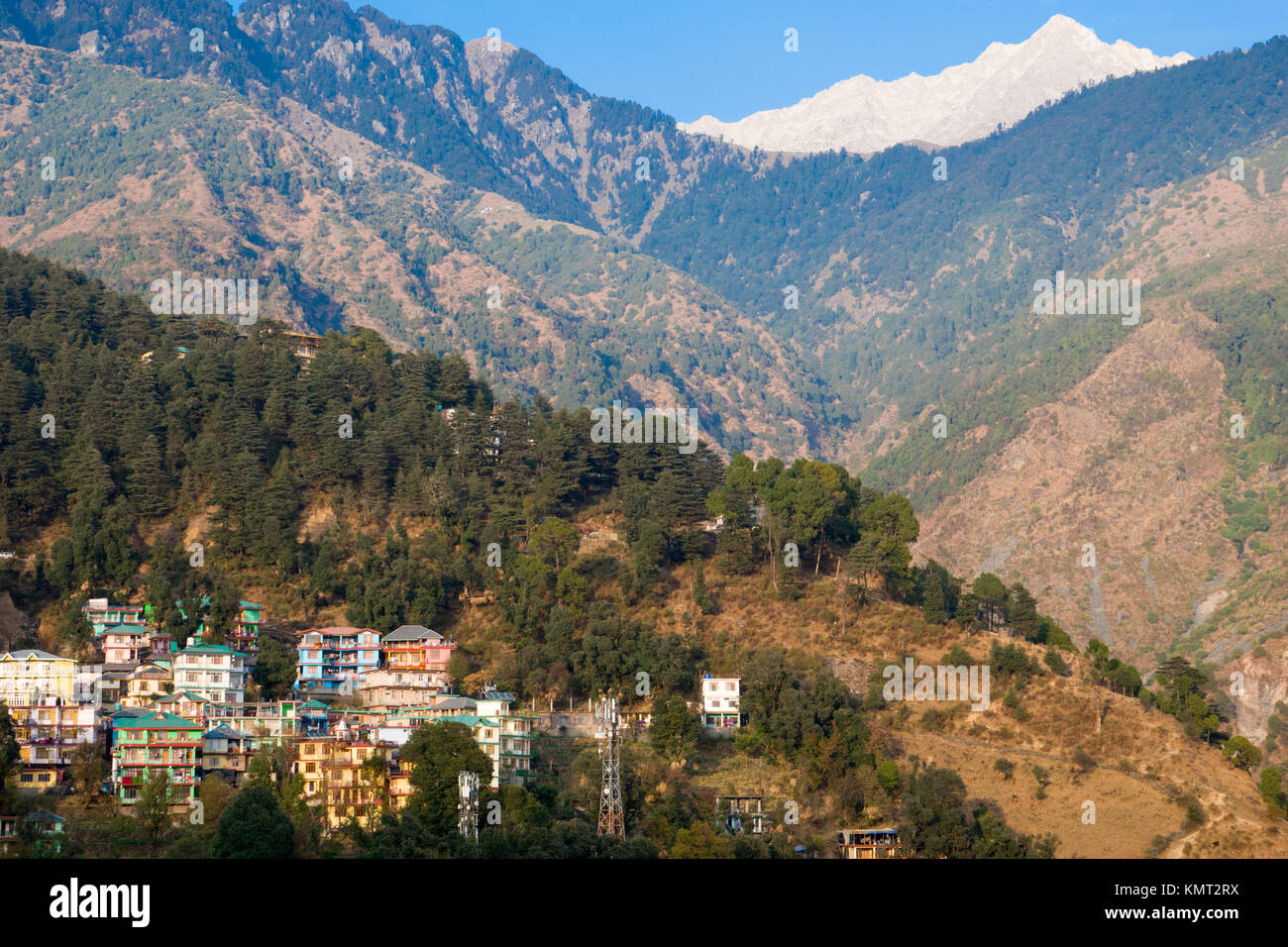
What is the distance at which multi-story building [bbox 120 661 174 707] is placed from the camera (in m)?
65.0

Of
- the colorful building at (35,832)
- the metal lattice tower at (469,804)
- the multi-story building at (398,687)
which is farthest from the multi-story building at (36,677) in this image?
the metal lattice tower at (469,804)

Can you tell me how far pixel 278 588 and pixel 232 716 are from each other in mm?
18314

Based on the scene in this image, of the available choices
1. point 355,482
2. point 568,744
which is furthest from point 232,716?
point 355,482

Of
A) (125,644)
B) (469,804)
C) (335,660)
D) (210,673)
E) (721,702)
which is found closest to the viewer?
(469,804)

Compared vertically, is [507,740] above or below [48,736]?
below

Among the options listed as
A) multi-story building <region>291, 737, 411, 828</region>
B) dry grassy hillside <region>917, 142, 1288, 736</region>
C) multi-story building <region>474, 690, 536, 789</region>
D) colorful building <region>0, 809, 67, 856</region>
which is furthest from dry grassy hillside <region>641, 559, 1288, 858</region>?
dry grassy hillside <region>917, 142, 1288, 736</region>

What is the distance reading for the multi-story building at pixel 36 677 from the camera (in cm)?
6192

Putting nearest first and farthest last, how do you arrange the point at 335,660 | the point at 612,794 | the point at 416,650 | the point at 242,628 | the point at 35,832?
the point at 35,832
the point at 612,794
the point at 335,660
the point at 416,650
the point at 242,628

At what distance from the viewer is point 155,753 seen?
2275 inches

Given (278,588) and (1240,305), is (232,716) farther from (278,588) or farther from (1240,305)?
(1240,305)

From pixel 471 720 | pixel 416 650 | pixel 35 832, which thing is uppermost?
pixel 416 650

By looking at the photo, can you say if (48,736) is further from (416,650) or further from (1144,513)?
(1144,513)

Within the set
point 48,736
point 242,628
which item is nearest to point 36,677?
point 48,736

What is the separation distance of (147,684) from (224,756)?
8.40 m
